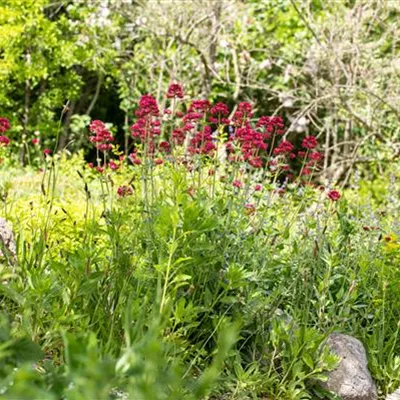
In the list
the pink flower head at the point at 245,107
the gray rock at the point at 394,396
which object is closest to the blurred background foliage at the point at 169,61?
the pink flower head at the point at 245,107

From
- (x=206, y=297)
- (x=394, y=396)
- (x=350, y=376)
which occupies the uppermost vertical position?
(x=206, y=297)

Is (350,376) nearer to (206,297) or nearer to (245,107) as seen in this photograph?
(206,297)

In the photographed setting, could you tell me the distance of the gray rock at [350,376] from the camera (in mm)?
3363

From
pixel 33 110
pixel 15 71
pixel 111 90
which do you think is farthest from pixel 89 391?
pixel 111 90

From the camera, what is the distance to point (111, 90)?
14.6 m

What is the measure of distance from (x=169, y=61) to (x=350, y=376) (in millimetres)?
9764

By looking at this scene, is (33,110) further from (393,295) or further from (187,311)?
(187,311)

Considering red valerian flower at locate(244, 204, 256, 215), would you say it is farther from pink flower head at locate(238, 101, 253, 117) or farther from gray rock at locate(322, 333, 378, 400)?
gray rock at locate(322, 333, 378, 400)

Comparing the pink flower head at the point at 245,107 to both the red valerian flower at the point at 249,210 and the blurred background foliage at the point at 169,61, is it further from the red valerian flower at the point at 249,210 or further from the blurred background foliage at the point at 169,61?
the blurred background foliage at the point at 169,61

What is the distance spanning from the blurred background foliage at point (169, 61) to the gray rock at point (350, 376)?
6439mm

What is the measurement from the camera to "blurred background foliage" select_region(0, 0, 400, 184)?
412 inches

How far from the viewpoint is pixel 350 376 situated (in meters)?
3.39

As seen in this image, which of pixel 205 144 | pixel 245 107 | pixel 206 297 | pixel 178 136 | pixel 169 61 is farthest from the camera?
pixel 169 61

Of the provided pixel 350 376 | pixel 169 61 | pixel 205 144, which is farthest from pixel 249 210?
pixel 169 61
